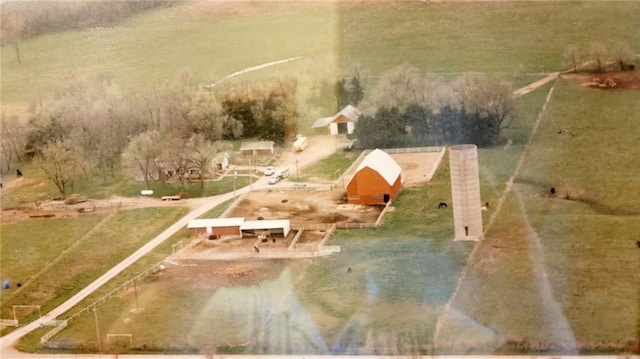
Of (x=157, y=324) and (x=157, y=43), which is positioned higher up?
(x=157, y=43)

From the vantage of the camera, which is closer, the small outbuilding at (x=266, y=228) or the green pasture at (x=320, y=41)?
the small outbuilding at (x=266, y=228)

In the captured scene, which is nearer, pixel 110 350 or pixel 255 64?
pixel 110 350

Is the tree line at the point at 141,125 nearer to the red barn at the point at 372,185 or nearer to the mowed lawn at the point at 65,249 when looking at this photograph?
the mowed lawn at the point at 65,249

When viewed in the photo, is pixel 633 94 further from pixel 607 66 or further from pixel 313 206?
pixel 313 206

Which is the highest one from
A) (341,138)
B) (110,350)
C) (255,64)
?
(255,64)

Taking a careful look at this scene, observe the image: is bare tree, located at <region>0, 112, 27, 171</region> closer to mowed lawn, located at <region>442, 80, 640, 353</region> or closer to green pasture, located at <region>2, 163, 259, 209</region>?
green pasture, located at <region>2, 163, 259, 209</region>

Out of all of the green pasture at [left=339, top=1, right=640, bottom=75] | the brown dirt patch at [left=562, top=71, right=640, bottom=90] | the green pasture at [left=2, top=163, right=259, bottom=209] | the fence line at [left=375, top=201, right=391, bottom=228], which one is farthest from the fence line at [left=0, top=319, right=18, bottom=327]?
the brown dirt patch at [left=562, top=71, right=640, bottom=90]

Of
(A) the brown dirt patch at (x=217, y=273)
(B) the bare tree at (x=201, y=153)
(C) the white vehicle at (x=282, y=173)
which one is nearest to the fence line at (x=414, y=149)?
(C) the white vehicle at (x=282, y=173)

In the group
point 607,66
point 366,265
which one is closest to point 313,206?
point 366,265
